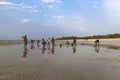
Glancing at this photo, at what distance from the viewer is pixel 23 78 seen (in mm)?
11680

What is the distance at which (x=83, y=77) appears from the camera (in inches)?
478

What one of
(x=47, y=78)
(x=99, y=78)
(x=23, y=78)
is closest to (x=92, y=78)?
(x=99, y=78)

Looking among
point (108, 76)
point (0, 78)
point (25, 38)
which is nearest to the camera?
point (0, 78)

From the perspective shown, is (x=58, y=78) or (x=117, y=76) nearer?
(x=58, y=78)

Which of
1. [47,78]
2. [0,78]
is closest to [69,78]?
[47,78]

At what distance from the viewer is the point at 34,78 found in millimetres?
11758

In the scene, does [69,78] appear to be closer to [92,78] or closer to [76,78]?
[76,78]

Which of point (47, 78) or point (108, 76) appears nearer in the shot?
point (47, 78)

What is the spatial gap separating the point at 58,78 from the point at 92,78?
1654 mm

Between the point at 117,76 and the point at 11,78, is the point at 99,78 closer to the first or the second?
the point at 117,76

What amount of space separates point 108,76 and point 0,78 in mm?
5440

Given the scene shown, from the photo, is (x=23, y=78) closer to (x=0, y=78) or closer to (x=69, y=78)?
(x=0, y=78)

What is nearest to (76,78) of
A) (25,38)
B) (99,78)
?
(99,78)

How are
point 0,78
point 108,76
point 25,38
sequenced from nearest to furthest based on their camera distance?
1. point 0,78
2. point 108,76
3. point 25,38
